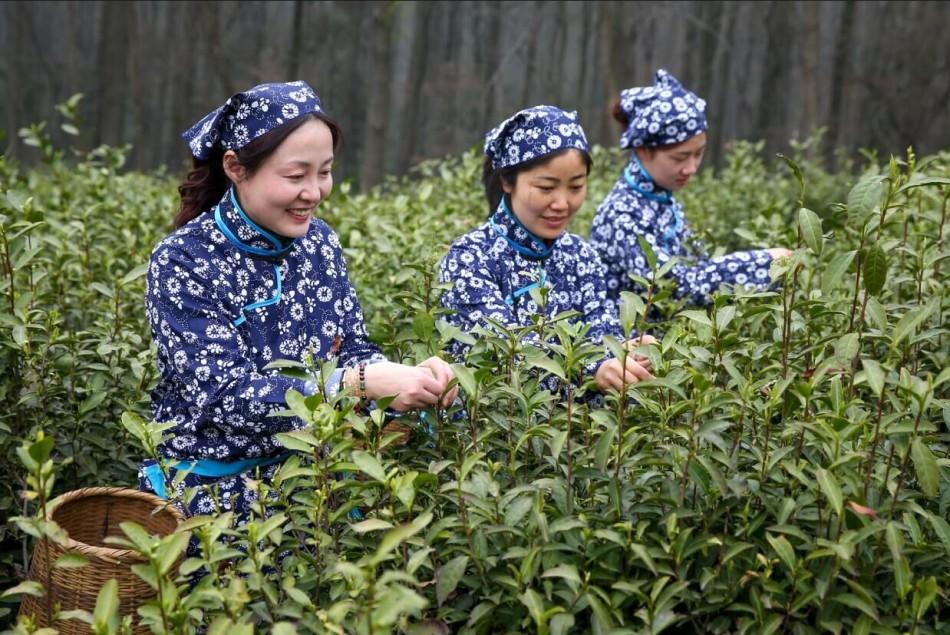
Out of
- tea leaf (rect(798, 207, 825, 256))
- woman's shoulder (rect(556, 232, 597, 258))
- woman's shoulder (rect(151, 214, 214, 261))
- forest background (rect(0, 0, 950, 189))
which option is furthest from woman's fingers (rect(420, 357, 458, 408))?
forest background (rect(0, 0, 950, 189))

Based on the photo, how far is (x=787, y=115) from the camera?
12633 millimetres

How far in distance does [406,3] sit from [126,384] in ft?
30.8

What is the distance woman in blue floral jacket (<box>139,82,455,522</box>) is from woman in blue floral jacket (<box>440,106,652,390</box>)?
619 mm

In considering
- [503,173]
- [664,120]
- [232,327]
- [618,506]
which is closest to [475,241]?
[503,173]

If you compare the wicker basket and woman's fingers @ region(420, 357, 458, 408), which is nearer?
the wicker basket

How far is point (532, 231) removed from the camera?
359 cm

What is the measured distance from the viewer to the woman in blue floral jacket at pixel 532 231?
11.4ft

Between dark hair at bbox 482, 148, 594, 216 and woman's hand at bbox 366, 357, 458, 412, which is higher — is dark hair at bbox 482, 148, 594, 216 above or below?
above

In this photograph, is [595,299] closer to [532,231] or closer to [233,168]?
[532,231]

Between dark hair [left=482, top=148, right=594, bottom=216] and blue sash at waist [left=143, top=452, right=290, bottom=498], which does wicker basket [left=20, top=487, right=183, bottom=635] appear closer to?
blue sash at waist [left=143, top=452, right=290, bottom=498]

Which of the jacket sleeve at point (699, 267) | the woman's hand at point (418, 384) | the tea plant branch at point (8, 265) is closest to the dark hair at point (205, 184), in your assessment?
the tea plant branch at point (8, 265)

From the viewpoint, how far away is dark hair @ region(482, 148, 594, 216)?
11.6 ft

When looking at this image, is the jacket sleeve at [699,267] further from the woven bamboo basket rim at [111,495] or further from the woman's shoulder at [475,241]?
the woven bamboo basket rim at [111,495]

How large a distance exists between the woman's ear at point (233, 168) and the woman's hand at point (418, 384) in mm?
684
